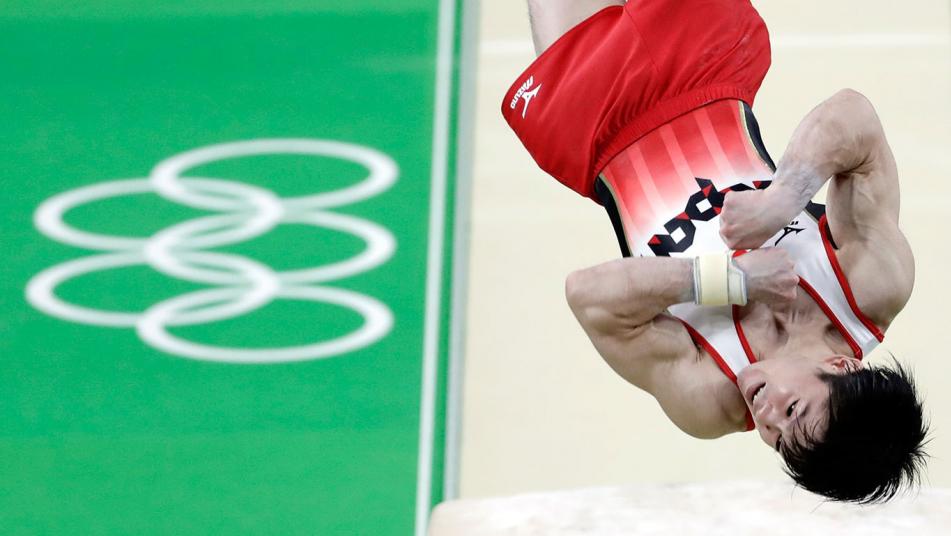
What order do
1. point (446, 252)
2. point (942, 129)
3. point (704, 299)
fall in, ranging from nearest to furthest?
point (704, 299)
point (446, 252)
point (942, 129)

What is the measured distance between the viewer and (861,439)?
9.23 ft

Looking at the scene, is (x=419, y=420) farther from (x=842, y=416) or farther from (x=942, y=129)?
(x=942, y=129)

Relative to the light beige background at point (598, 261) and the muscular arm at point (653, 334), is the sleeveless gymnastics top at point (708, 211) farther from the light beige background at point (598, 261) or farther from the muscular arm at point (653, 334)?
the light beige background at point (598, 261)

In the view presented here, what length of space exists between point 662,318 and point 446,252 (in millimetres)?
2794

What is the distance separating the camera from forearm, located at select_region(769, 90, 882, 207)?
2.78m

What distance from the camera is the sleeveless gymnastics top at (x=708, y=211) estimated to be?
294cm

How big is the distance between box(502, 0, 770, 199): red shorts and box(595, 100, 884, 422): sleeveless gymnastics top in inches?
1.9

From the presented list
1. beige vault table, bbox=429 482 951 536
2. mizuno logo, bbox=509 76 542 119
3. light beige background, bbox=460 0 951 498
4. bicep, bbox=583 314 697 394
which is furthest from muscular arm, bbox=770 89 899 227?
light beige background, bbox=460 0 951 498

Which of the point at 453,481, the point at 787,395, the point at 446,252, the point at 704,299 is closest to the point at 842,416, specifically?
the point at 787,395

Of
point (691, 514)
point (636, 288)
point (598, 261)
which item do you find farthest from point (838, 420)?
point (598, 261)

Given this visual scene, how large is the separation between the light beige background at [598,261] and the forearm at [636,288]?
5.21ft

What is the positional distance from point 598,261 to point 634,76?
224 cm

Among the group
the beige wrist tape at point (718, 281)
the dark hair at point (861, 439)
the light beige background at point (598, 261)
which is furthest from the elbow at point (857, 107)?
the light beige background at point (598, 261)

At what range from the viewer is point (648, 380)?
2.99 meters
